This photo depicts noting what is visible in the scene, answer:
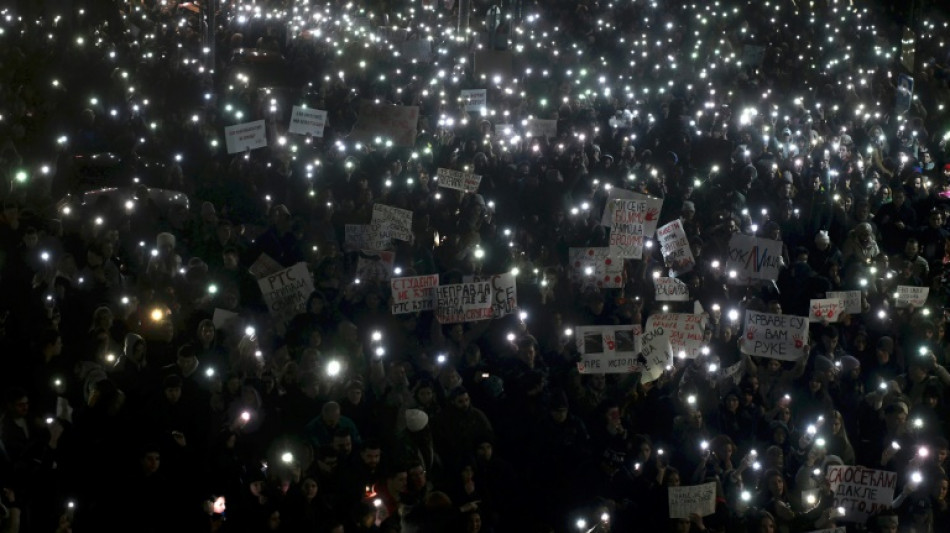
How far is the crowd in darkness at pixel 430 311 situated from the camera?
7.47 m

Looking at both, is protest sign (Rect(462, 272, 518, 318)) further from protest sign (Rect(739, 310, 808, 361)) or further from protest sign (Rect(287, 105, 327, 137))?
protest sign (Rect(287, 105, 327, 137))

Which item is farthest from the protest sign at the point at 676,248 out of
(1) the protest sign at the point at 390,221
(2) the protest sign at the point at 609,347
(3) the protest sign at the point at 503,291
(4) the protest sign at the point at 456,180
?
(1) the protest sign at the point at 390,221

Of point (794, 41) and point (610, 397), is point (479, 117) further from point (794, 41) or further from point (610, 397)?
point (794, 41)

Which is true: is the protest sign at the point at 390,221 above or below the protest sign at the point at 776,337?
above

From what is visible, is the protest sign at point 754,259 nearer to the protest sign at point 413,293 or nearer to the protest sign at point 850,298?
the protest sign at point 850,298

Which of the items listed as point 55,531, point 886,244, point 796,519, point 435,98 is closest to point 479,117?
point 435,98

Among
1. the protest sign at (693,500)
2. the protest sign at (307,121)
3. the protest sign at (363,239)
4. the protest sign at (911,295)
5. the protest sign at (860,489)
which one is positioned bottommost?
the protest sign at (860,489)

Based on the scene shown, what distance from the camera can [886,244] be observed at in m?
13.4

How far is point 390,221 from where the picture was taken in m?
12.3

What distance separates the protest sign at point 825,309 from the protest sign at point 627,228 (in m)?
2.02

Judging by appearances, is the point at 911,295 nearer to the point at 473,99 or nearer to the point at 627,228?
the point at 627,228

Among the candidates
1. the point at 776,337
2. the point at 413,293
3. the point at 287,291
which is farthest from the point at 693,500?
the point at 287,291

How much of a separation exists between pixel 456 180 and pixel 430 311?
340 cm

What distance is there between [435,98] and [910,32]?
13.2m
